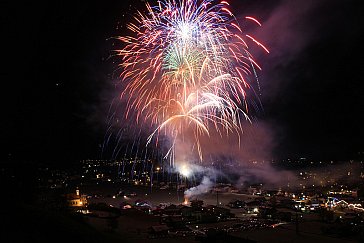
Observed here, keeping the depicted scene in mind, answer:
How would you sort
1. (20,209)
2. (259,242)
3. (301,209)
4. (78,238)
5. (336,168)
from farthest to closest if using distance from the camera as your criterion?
(336,168) < (301,209) < (259,242) < (20,209) < (78,238)

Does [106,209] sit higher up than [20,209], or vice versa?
[20,209]

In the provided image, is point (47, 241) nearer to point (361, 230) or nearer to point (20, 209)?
point (20, 209)

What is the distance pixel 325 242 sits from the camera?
588 inches

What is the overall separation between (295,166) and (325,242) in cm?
6330

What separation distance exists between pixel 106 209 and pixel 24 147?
12537 millimetres

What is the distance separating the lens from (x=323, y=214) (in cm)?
2216

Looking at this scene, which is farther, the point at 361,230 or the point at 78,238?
the point at 361,230

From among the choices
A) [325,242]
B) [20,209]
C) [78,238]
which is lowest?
[325,242]

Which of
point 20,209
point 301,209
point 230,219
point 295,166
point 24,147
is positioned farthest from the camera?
point 295,166

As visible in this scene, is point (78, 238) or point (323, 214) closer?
point (78, 238)

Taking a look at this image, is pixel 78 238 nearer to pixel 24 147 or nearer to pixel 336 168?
pixel 24 147

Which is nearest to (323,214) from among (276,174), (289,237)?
(289,237)

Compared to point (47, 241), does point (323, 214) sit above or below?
below

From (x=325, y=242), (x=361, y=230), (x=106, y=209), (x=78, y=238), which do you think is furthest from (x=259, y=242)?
(x=106, y=209)
